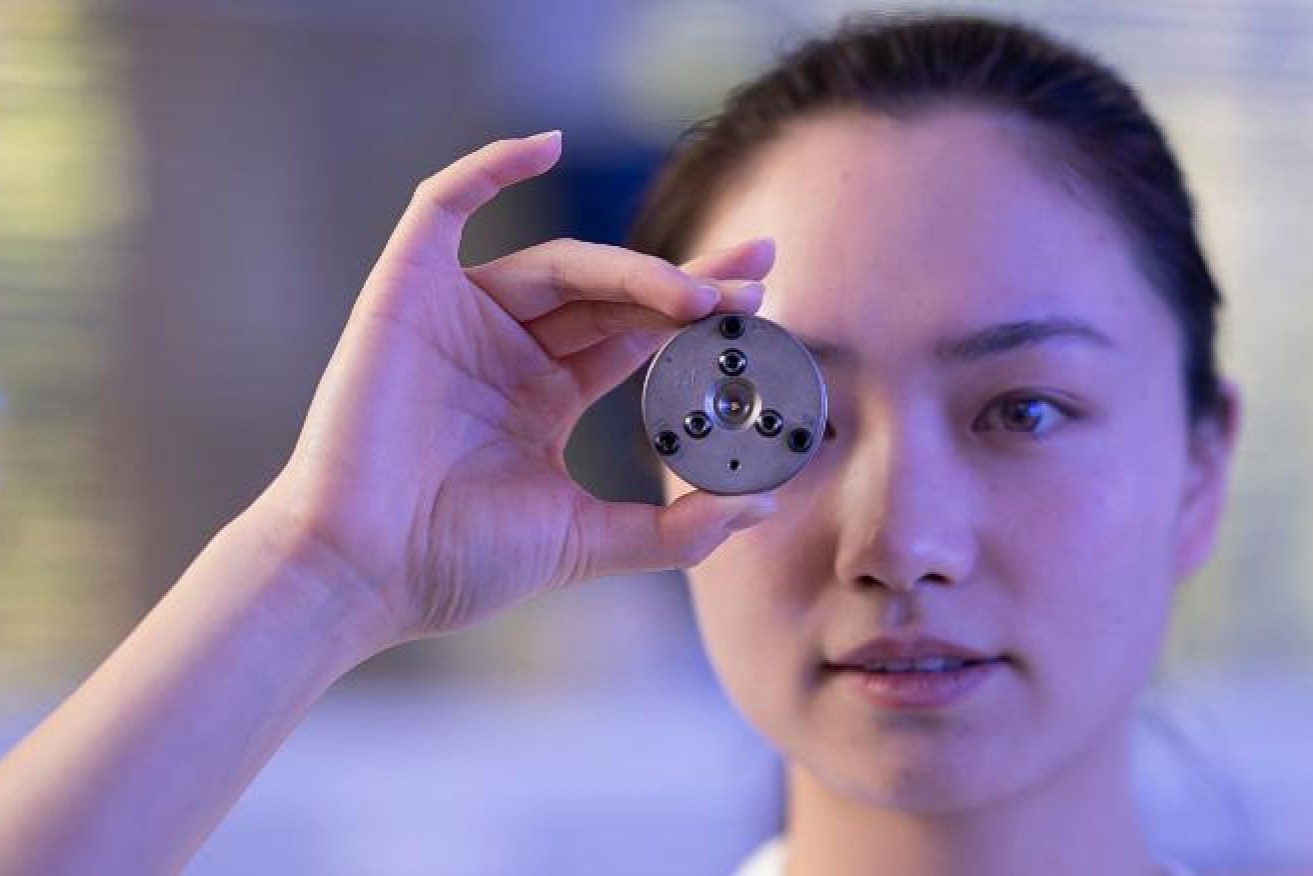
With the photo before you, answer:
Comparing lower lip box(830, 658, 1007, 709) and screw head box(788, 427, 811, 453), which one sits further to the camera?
lower lip box(830, 658, 1007, 709)

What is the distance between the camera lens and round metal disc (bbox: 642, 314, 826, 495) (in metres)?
0.86

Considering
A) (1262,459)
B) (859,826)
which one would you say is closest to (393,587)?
(859,826)

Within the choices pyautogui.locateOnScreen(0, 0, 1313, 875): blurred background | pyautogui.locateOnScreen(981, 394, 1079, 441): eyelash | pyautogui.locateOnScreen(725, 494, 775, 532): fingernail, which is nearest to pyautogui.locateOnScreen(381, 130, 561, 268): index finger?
pyautogui.locateOnScreen(725, 494, 775, 532): fingernail

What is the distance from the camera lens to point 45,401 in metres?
2.24

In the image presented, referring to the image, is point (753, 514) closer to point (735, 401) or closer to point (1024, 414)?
point (735, 401)

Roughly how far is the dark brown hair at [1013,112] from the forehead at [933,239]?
1.1 inches

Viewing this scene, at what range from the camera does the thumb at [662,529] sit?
2.96ft

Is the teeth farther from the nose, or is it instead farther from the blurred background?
the blurred background

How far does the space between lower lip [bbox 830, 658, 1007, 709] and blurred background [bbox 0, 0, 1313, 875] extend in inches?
42.4

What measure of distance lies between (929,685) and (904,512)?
0.42 ft

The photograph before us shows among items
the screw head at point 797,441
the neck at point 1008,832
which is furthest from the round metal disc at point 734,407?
the neck at point 1008,832

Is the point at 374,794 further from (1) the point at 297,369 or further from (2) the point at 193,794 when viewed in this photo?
(2) the point at 193,794

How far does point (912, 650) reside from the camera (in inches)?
40.9

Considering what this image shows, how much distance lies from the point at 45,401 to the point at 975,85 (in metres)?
1.57
